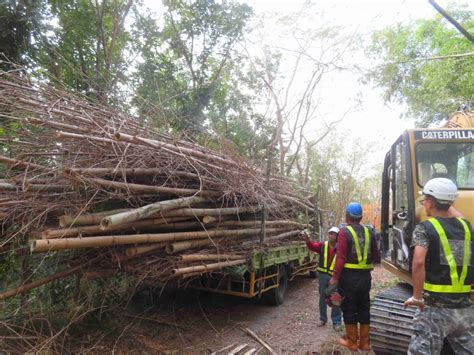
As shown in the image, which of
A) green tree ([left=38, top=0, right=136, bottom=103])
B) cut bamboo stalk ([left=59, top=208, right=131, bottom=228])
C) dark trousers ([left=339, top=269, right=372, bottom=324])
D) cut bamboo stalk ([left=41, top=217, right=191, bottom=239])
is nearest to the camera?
cut bamboo stalk ([left=41, top=217, right=191, bottom=239])

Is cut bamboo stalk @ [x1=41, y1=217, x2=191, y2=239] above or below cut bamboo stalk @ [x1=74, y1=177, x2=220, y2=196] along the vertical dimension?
below

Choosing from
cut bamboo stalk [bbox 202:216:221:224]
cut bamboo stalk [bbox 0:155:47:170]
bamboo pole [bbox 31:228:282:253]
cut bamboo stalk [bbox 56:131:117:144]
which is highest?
cut bamboo stalk [bbox 56:131:117:144]

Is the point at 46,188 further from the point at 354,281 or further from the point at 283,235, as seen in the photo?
the point at 283,235

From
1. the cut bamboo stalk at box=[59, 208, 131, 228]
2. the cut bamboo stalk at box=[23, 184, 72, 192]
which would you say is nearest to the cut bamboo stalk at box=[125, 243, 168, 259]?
the cut bamboo stalk at box=[59, 208, 131, 228]

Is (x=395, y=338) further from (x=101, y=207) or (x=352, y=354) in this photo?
(x=101, y=207)

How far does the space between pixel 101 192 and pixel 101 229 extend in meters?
0.62

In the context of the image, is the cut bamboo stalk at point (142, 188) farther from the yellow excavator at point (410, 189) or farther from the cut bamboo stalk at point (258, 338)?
the yellow excavator at point (410, 189)

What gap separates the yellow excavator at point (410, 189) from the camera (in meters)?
4.07

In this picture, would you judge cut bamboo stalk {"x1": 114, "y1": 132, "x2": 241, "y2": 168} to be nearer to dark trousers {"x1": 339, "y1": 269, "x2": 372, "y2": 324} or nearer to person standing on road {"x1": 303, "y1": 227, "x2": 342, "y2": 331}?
person standing on road {"x1": 303, "y1": 227, "x2": 342, "y2": 331}

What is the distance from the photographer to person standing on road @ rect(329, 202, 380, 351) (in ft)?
14.8

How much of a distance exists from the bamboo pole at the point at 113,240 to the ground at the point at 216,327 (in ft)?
4.63

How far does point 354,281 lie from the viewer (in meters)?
4.48

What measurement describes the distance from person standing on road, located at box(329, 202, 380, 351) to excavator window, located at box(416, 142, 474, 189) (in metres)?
1.03

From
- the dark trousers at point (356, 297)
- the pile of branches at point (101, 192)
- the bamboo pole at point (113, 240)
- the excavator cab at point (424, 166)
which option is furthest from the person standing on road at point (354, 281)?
the bamboo pole at point (113, 240)
